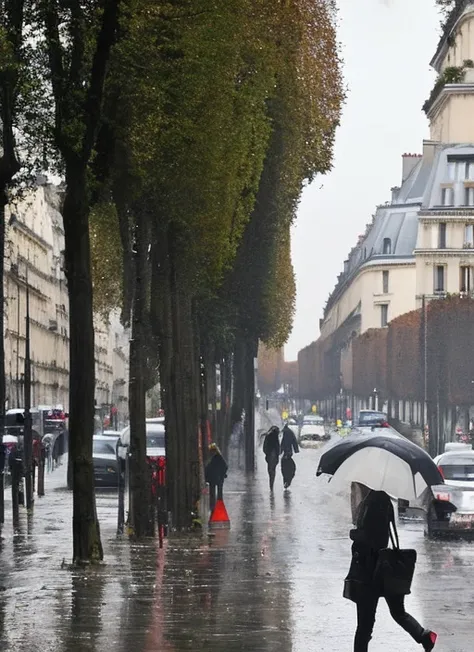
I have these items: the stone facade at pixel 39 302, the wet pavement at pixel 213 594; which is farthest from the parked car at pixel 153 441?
the stone facade at pixel 39 302

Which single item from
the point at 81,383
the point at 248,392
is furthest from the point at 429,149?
the point at 81,383

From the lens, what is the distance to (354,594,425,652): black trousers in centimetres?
1741

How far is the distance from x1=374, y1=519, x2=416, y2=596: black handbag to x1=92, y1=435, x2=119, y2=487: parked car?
42.4m

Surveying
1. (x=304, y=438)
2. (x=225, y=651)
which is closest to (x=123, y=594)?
(x=225, y=651)

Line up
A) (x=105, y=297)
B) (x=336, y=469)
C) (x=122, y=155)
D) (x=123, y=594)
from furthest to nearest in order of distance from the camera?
(x=105, y=297), (x=122, y=155), (x=123, y=594), (x=336, y=469)

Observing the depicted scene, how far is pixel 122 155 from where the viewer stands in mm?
34531

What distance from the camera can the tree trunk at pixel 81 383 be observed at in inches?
1135

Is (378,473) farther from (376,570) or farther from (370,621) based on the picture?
(370,621)

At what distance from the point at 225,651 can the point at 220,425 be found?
70.2 meters

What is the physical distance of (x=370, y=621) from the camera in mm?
17547

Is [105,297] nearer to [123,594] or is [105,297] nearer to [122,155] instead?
[122,155]

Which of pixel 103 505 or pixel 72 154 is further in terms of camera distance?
pixel 103 505

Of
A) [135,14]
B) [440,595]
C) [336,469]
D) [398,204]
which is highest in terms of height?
[398,204]

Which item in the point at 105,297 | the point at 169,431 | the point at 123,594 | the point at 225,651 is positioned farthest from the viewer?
the point at 105,297
